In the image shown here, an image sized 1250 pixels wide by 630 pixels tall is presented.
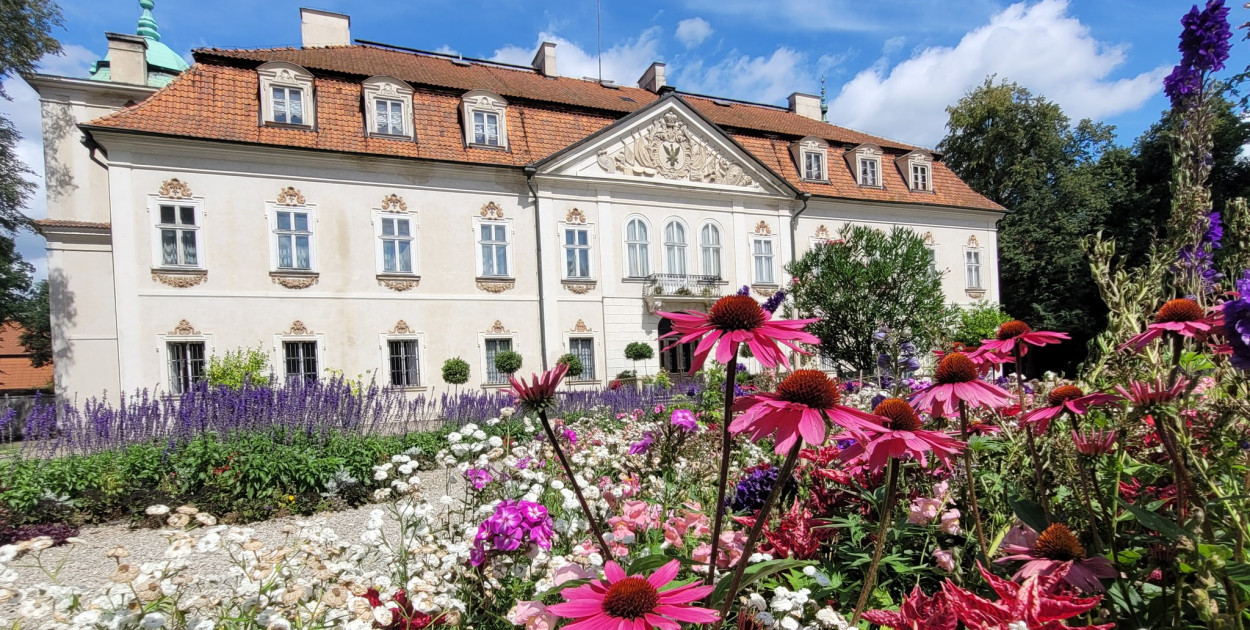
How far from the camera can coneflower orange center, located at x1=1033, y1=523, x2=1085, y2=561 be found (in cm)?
114

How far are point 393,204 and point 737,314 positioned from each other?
14.5 m

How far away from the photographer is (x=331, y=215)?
44.7ft

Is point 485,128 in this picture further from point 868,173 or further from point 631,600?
point 631,600

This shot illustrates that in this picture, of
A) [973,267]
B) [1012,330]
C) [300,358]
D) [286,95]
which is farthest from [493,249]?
[973,267]

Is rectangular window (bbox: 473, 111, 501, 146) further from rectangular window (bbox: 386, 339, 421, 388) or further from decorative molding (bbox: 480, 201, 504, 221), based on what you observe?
rectangular window (bbox: 386, 339, 421, 388)

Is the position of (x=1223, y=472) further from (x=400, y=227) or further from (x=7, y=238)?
(x=7, y=238)

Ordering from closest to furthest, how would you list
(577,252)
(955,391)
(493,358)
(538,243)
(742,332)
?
1. (742,332)
2. (955,391)
3. (493,358)
4. (538,243)
5. (577,252)

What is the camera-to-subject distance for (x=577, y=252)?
1568 centimetres

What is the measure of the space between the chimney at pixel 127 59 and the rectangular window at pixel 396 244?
1026cm

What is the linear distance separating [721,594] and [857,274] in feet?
39.0

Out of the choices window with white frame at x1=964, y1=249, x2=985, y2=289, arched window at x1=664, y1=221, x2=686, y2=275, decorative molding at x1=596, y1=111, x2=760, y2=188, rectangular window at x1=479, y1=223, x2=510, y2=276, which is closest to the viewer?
rectangular window at x1=479, y1=223, x2=510, y2=276

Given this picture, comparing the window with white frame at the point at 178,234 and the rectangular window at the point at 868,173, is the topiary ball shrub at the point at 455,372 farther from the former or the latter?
the rectangular window at the point at 868,173

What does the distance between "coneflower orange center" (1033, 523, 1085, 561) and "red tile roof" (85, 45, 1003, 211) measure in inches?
579

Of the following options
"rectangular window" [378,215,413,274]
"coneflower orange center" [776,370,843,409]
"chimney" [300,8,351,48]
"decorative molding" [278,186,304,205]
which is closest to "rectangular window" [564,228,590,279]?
"rectangular window" [378,215,413,274]
